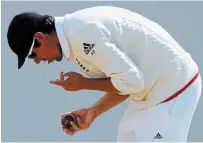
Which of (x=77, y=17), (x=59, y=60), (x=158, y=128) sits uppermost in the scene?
(x=77, y=17)

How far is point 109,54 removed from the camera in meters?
3.56

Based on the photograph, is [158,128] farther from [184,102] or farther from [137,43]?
[137,43]

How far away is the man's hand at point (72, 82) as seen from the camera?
3.67 meters

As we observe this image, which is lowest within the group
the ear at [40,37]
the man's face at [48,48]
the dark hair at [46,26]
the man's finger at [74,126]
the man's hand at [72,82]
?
the man's finger at [74,126]

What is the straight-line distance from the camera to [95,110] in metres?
3.75

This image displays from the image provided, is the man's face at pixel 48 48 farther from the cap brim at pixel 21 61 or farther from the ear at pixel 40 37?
the cap brim at pixel 21 61

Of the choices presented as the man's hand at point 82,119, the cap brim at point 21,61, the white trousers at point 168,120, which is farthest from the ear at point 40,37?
the white trousers at point 168,120

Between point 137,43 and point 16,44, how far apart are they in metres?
0.63

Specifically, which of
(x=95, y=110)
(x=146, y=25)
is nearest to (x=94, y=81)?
(x=95, y=110)

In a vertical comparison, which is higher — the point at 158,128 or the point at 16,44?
the point at 16,44

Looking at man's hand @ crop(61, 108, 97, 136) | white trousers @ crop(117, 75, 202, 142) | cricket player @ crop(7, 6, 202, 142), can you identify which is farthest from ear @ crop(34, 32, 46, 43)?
white trousers @ crop(117, 75, 202, 142)

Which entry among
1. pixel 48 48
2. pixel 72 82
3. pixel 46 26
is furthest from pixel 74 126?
pixel 46 26

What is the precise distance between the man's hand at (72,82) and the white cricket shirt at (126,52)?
7cm

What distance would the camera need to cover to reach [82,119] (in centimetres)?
376
